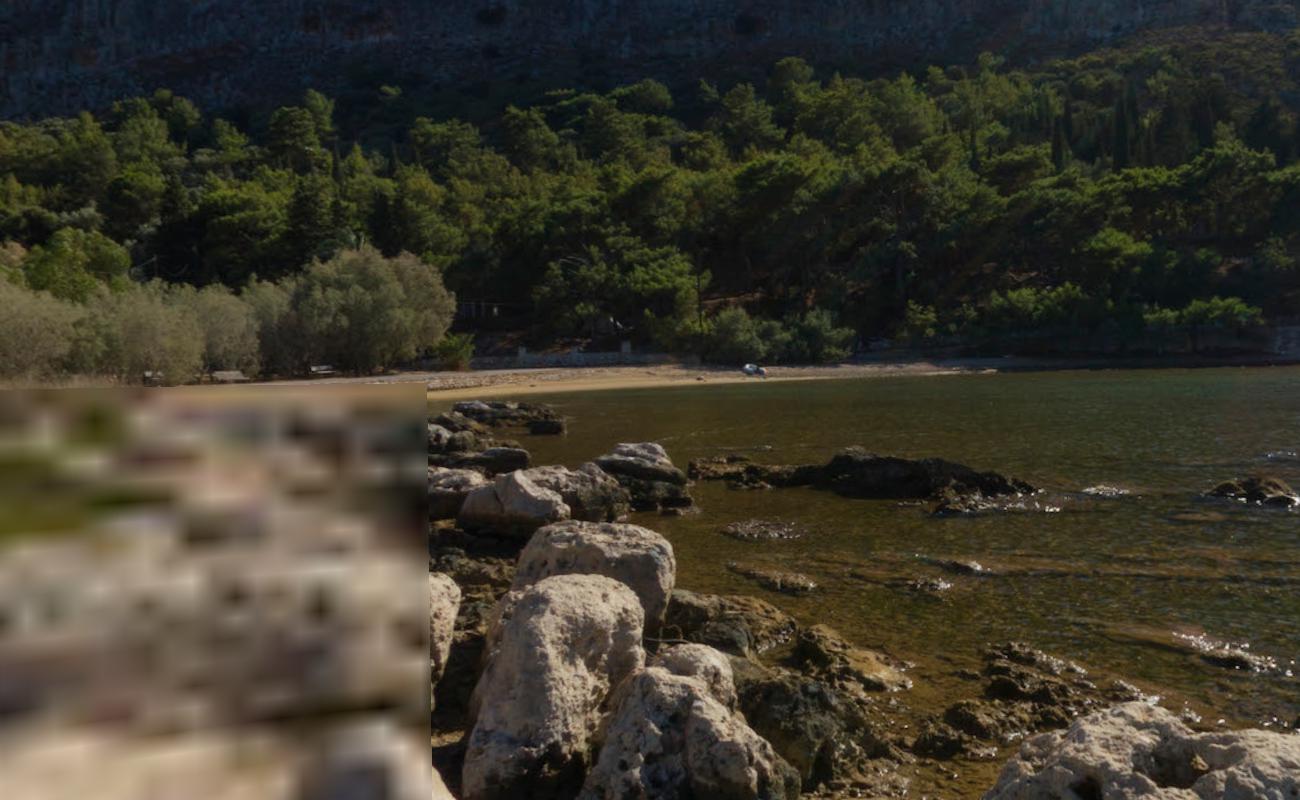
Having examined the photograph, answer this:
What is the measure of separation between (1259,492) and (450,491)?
43.0 feet

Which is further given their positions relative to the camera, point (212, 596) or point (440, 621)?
point (440, 621)

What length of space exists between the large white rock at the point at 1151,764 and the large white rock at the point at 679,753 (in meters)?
1.25

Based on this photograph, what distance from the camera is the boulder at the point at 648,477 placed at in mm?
16859

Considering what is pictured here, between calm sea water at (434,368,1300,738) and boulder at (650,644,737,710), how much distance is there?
2.42m

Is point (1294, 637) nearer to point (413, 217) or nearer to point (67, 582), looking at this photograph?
point (67, 582)

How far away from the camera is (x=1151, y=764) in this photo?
4734 millimetres

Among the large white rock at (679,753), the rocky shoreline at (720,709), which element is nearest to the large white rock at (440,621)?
the rocky shoreline at (720,709)

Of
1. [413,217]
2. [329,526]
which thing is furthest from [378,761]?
[413,217]

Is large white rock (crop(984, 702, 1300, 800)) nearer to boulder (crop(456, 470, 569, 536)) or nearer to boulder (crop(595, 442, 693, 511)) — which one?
boulder (crop(456, 470, 569, 536))

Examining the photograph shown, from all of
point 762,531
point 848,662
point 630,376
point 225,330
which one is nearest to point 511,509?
point 762,531

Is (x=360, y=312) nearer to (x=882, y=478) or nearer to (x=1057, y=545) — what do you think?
(x=882, y=478)

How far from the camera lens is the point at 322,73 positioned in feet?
477

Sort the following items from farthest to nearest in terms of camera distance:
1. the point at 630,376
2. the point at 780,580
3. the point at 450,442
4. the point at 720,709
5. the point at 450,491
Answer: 1. the point at 630,376
2. the point at 450,442
3. the point at 450,491
4. the point at 780,580
5. the point at 720,709

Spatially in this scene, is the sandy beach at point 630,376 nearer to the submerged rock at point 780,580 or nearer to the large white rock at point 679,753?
the submerged rock at point 780,580
